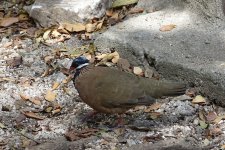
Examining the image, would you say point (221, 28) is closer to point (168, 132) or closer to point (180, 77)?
point (180, 77)

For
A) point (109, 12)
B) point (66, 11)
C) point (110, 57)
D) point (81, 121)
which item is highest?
point (66, 11)

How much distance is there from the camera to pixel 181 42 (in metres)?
5.78

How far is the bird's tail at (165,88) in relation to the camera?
4895 mm

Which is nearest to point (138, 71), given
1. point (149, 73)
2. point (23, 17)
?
point (149, 73)

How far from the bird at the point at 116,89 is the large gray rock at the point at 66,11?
1.60 meters

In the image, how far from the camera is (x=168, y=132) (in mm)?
4910

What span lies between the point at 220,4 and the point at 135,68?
1.07 m

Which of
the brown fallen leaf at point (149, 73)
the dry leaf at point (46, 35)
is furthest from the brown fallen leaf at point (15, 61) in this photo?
the brown fallen leaf at point (149, 73)

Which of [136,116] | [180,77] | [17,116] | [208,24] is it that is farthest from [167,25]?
[17,116]

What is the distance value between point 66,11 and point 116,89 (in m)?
1.87

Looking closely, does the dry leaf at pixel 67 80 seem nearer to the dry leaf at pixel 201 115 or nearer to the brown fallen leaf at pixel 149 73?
the brown fallen leaf at pixel 149 73

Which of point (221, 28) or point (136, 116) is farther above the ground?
point (221, 28)

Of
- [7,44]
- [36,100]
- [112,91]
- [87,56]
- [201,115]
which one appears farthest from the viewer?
[7,44]

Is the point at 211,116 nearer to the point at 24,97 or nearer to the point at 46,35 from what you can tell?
the point at 24,97
